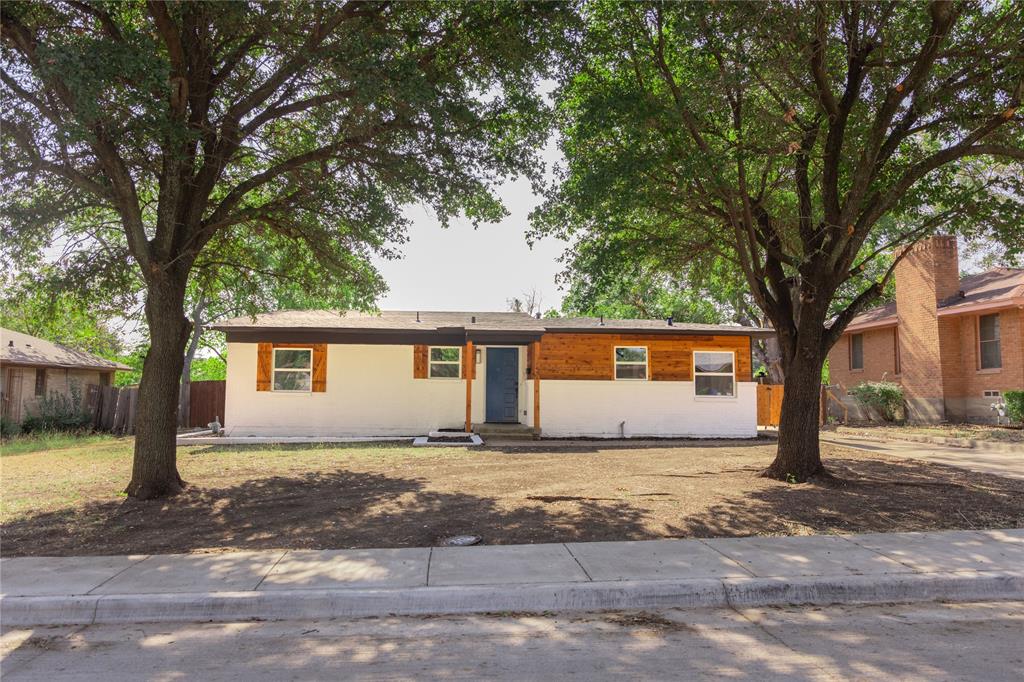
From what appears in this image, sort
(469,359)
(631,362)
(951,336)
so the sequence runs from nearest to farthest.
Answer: (469,359)
(631,362)
(951,336)

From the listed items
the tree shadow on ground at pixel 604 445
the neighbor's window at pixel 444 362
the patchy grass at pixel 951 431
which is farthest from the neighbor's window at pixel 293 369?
the patchy grass at pixel 951 431

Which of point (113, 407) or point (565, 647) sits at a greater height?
point (113, 407)

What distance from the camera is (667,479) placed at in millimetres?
10188

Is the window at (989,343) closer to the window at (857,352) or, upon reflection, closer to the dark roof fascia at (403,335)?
the window at (857,352)

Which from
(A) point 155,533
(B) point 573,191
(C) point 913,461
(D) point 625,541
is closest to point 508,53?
(B) point 573,191

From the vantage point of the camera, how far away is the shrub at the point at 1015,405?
17.2 meters

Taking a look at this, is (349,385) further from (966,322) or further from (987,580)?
(966,322)

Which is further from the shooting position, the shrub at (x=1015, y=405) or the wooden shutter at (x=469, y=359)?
the shrub at (x=1015, y=405)

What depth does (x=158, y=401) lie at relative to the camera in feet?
28.6

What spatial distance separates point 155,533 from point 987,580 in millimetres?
8247

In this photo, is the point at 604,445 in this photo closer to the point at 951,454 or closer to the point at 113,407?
the point at 951,454

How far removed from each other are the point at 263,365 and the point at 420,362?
4317mm

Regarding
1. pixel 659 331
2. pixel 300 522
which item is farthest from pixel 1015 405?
pixel 300 522

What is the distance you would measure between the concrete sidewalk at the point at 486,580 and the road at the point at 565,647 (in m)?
0.16
